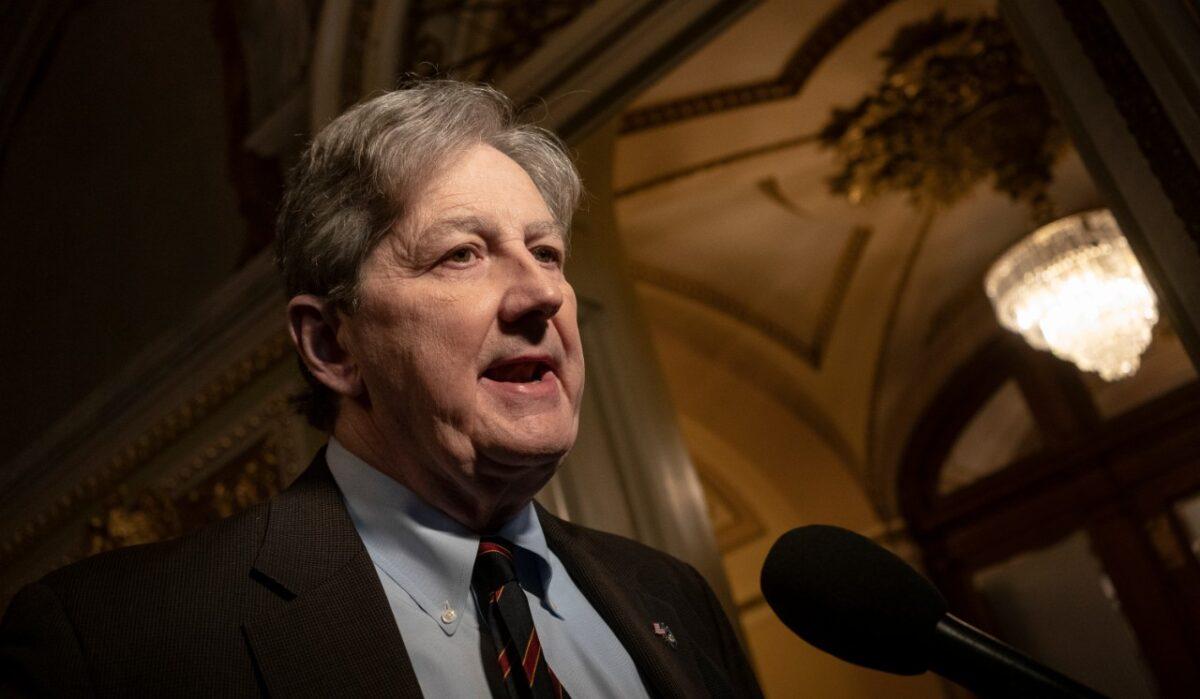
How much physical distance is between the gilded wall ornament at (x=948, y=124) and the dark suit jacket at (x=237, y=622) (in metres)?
4.15

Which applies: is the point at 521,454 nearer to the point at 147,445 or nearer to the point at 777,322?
the point at 147,445

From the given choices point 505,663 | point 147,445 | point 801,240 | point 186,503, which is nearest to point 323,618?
point 505,663

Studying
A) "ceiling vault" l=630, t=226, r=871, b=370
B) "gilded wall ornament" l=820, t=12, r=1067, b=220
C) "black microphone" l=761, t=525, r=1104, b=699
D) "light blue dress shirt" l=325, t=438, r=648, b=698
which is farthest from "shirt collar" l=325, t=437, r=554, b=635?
"ceiling vault" l=630, t=226, r=871, b=370

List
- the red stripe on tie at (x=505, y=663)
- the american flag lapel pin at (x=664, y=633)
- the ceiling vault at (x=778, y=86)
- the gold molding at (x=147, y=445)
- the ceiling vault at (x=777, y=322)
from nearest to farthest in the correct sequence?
the red stripe on tie at (x=505, y=663) → the american flag lapel pin at (x=664, y=633) → the gold molding at (x=147, y=445) → the ceiling vault at (x=778, y=86) → the ceiling vault at (x=777, y=322)

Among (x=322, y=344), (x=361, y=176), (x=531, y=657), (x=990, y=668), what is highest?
(x=361, y=176)

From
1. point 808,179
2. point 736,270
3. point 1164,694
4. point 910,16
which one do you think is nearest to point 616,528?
point 910,16

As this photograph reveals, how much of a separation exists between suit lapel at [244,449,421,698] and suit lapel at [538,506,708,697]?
Answer: 327mm

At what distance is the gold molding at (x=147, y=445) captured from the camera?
3363 mm

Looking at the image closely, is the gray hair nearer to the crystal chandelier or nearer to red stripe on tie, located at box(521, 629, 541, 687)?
red stripe on tie, located at box(521, 629, 541, 687)

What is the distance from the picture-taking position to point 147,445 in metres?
3.66

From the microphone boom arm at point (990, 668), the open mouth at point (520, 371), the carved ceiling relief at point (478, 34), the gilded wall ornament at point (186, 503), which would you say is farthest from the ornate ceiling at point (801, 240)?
the microphone boom arm at point (990, 668)

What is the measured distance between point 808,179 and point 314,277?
15.3 feet

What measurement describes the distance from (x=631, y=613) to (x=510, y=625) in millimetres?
228

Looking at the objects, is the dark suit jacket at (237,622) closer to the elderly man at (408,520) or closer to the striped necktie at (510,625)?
the elderly man at (408,520)
